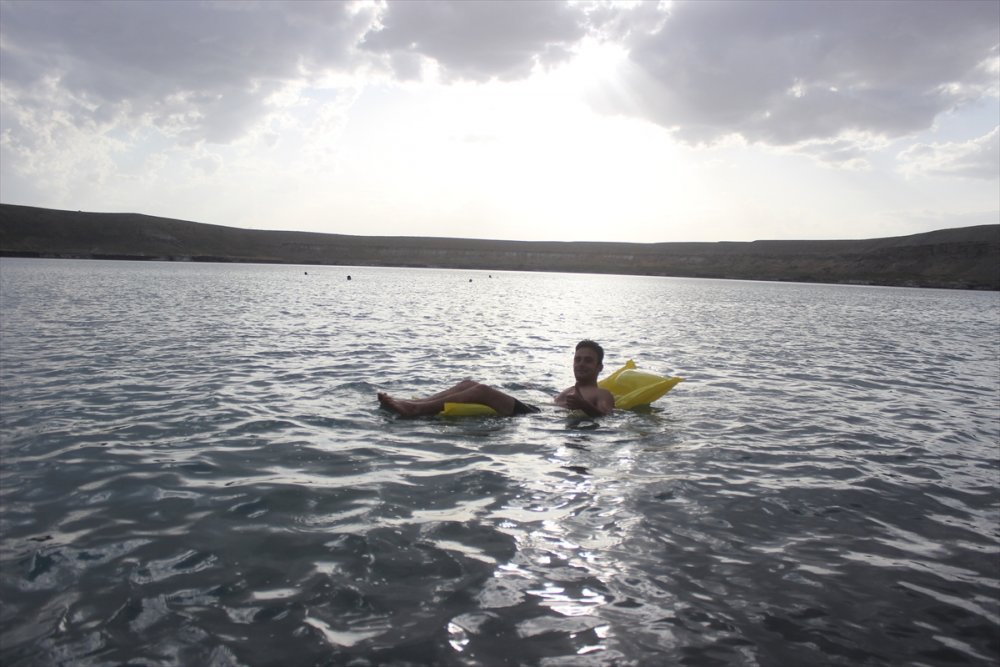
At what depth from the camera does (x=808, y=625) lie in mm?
4852

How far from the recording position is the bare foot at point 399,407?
1098 centimetres

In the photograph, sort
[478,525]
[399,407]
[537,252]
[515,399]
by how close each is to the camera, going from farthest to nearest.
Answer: [537,252], [515,399], [399,407], [478,525]

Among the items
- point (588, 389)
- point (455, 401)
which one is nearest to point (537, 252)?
point (588, 389)

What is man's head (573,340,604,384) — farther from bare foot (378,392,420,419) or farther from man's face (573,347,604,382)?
bare foot (378,392,420,419)

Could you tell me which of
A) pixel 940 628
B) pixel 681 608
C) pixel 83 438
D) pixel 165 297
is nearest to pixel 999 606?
pixel 940 628

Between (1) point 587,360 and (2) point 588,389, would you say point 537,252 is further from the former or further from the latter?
(1) point 587,360

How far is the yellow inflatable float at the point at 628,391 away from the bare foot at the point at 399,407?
0.48 metres

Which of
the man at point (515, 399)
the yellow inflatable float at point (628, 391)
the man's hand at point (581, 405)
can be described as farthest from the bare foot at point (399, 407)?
the man's hand at point (581, 405)

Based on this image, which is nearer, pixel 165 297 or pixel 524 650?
pixel 524 650

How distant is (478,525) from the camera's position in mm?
6531

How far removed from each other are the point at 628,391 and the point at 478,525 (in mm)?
7388

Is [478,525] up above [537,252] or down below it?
below

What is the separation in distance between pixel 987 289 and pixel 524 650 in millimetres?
138650

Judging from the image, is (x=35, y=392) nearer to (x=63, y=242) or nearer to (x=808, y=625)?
(x=808, y=625)
